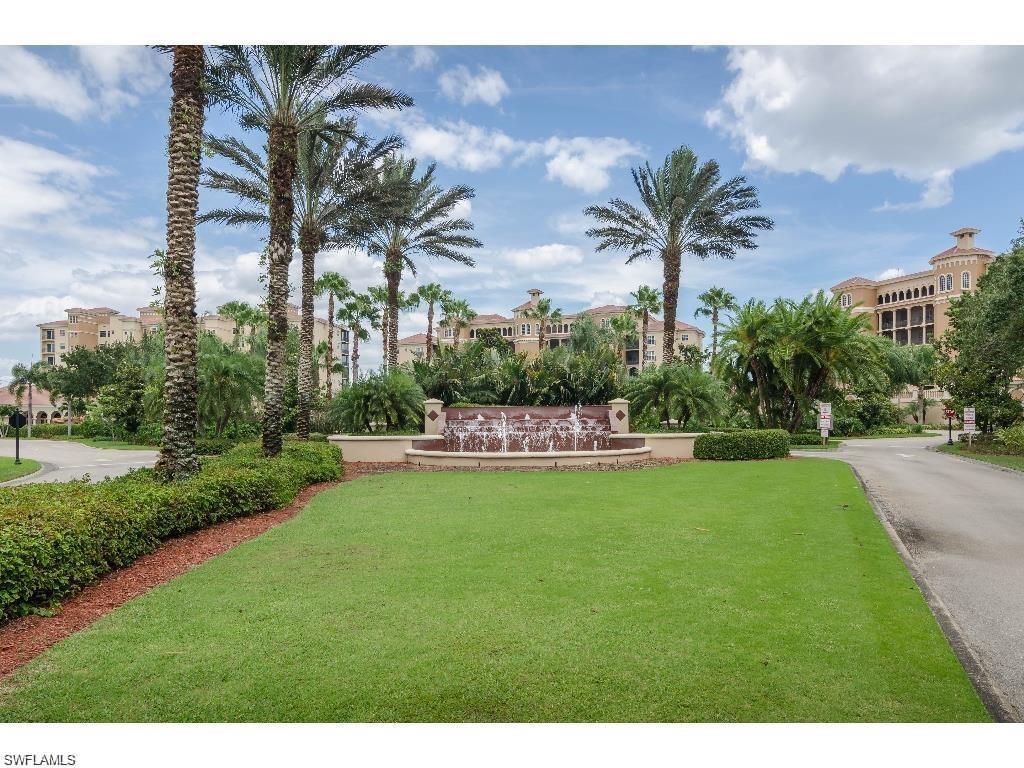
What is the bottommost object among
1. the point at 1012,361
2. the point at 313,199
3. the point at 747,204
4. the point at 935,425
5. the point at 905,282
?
the point at 935,425

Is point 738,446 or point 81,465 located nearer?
point 738,446

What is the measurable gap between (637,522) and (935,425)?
220 feet

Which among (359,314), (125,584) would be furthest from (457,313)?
(125,584)

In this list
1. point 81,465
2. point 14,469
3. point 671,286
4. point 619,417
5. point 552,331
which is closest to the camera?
point 14,469

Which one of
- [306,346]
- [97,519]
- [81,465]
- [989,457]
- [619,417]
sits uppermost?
[306,346]

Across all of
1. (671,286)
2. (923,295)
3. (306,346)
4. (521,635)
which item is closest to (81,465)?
(306,346)

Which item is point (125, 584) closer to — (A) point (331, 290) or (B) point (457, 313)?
(A) point (331, 290)

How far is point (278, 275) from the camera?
16.7 meters

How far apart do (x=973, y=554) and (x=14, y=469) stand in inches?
1075

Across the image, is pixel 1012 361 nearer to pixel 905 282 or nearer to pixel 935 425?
pixel 935 425

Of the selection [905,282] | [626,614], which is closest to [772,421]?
[626,614]

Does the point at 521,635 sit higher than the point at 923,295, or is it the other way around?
the point at 923,295

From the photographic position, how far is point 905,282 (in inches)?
3135

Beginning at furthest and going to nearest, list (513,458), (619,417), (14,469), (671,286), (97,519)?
(671,286)
(619,417)
(14,469)
(513,458)
(97,519)
